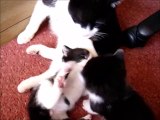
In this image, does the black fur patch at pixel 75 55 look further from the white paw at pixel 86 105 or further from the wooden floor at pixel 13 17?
the wooden floor at pixel 13 17

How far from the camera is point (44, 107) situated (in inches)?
35.6

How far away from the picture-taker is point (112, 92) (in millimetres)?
881

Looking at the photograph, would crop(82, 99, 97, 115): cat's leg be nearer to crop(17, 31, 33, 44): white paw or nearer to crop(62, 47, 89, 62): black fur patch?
crop(62, 47, 89, 62): black fur patch

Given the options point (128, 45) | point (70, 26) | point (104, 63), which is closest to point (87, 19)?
point (70, 26)

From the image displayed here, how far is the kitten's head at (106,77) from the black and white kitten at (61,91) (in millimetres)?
75

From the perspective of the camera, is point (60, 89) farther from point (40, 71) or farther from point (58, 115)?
point (40, 71)

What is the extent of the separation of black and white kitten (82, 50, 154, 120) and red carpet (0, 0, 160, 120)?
17cm

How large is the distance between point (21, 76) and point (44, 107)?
29 centimetres

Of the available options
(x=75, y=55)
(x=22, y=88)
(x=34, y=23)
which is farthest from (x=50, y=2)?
(x=22, y=88)

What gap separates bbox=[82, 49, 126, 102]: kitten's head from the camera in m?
0.88

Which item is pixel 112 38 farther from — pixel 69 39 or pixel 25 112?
pixel 25 112

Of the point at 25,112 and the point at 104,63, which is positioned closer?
the point at 104,63

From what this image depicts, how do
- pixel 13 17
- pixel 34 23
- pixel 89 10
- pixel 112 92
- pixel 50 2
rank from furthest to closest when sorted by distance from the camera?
pixel 13 17 < pixel 34 23 < pixel 50 2 < pixel 89 10 < pixel 112 92

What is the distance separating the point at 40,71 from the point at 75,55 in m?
0.22
